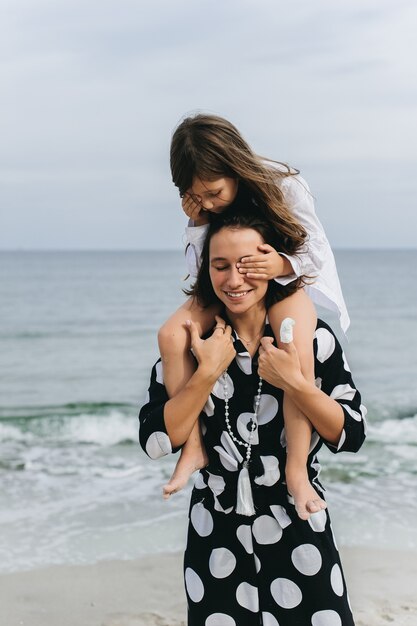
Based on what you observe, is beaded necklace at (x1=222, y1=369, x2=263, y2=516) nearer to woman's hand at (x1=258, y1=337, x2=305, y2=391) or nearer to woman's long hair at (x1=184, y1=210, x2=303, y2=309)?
woman's hand at (x1=258, y1=337, x2=305, y2=391)

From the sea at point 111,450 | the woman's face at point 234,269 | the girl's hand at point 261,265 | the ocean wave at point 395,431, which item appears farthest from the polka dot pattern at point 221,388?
the ocean wave at point 395,431

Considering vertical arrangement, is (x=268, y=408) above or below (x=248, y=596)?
above

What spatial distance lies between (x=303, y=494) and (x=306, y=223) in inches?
31.7

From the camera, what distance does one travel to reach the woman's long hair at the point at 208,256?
2.47m

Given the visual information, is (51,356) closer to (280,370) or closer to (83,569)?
(83,569)

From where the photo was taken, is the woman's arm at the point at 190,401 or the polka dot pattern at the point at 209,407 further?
the polka dot pattern at the point at 209,407

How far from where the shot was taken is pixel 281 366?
2354 mm

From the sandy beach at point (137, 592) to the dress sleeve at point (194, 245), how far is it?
293 cm

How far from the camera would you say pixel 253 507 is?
2.50 m

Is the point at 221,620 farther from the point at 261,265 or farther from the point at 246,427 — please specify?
the point at 261,265

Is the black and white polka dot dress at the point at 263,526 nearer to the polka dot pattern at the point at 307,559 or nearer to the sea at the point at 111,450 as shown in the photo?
the polka dot pattern at the point at 307,559

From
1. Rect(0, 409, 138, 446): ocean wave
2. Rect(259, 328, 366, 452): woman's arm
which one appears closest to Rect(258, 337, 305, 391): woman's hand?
Rect(259, 328, 366, 452): woman's arm

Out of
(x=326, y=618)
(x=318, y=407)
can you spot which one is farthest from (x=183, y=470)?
(x=326, y=618)

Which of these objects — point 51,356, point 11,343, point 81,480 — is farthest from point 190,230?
point 11,343
